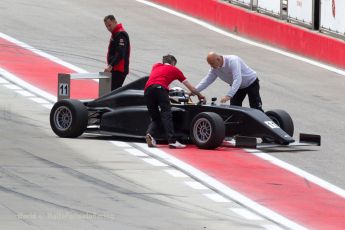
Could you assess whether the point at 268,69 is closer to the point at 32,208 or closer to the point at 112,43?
the point at 112,43

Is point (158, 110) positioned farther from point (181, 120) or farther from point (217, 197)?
point (217, 197)

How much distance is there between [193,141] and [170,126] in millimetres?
426

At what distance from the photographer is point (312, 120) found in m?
24.3

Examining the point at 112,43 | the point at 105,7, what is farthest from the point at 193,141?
the point at 105,7

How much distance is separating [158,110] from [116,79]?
8.33 ft

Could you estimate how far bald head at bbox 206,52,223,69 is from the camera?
2075 cm

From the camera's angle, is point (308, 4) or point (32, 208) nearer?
point (32, 208)

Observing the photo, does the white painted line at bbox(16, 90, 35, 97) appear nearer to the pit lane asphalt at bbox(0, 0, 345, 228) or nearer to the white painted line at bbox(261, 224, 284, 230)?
the pit lane asphalt at bbox(0, 0, 345, 228)

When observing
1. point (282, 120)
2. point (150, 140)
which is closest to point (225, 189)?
point (150, 140)

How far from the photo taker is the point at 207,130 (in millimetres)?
20094

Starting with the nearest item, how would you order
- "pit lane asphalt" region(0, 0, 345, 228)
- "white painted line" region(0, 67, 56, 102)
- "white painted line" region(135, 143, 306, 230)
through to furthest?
"white painted line" region(135, 143, 306, 230)
"pit lane asphalt" region(0, 0, 345, 228)
"white painted line" region(0, 67, 56, 102)

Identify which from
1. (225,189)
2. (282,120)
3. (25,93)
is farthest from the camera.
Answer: (25,93)

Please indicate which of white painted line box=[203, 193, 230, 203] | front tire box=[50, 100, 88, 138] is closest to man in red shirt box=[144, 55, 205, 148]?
front tire box=[50, 100, 88, 138]

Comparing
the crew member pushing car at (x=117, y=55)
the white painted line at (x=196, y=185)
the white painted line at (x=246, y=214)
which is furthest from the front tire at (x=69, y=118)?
the white painted line at (x=246, y=214)
